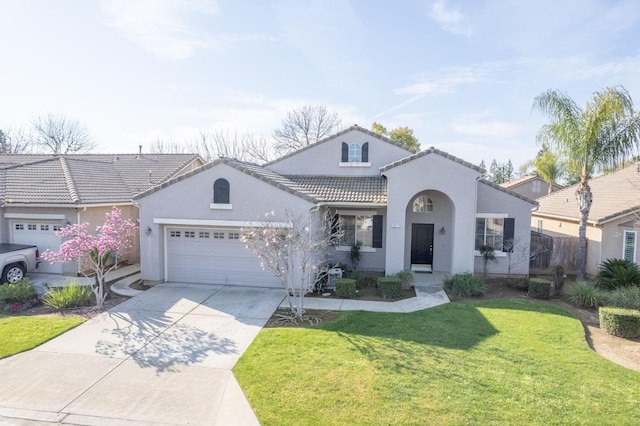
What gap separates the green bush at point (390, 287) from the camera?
44.5 feet

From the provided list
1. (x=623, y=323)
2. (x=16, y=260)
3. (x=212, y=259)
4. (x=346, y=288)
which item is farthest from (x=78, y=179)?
(x=623, y=323)

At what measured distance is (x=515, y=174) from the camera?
84.1 metres

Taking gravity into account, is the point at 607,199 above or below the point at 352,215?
above

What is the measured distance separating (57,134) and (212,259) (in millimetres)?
46467

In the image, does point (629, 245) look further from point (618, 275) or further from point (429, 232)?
point (429, 232)

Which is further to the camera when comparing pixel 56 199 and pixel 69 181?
pixel 69 181

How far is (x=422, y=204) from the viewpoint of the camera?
17.7 meters

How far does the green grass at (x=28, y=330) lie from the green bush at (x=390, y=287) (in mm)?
9829

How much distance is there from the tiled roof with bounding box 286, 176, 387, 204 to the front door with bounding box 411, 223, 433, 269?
2.72 m

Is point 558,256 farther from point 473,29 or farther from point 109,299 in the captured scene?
point 109,299

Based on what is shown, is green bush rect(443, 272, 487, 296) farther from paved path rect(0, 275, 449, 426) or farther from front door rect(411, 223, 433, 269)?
front door rect(411, 223, 433, 269)

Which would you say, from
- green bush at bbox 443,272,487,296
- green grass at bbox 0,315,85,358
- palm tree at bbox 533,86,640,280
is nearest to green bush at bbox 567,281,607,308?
palm tree at bbox 533,86,640,280

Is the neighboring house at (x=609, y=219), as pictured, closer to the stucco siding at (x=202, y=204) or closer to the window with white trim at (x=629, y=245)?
the window with white trim at (x=629, y=245)

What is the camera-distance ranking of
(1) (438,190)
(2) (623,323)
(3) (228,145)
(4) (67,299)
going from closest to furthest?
(2) (623,323) → (4) (67,299) → (1) (438,190) → (3) (228,145)
